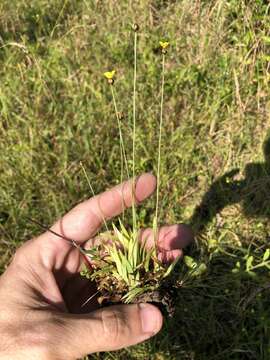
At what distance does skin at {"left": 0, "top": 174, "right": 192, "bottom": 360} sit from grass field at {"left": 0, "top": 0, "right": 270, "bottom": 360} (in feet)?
1.35

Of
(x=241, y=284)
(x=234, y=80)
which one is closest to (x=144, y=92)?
(x=234, y=80)

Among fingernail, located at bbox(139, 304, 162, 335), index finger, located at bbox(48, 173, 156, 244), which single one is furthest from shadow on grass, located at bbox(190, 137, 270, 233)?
fingernail, located at bbox(139, 304, 162, 335)

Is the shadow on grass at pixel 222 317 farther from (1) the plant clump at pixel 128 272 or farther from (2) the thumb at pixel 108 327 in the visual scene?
(2) the thumb at pixel 108 327

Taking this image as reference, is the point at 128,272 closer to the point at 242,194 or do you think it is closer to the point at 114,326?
the point at 114,326

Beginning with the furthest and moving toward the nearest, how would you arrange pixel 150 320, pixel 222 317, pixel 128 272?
1. pixel 222 317
2. pixel 128 272
3. pixel 150 320

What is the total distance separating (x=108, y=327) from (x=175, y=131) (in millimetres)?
1488

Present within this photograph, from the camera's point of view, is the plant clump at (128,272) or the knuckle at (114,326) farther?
the plant clump at (128,272)

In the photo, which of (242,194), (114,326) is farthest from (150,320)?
(242,194)

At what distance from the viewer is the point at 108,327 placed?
1.44m

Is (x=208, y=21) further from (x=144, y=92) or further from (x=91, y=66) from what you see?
(x=91, y=66)

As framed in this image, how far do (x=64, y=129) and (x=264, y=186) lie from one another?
Answer: 132 centimetres

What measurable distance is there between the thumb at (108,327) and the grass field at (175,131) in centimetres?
60

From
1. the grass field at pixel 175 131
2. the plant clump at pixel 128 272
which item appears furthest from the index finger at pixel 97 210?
the grass field at pixel 175 131

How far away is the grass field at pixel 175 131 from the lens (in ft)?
7.61
